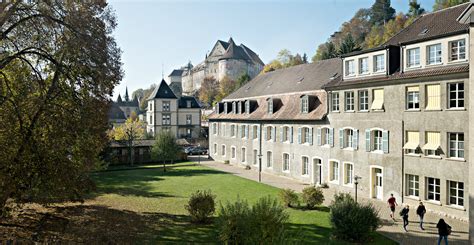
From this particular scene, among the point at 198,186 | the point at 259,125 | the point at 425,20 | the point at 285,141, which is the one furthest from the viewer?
the point at 259,125

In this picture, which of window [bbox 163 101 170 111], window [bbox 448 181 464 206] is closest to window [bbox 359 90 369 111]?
window [bbox 448 181 464 206]

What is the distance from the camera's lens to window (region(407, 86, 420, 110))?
21.9 m

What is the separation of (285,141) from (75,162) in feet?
71.9

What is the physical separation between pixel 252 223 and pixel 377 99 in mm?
16671

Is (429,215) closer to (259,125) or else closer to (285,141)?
(285,141)

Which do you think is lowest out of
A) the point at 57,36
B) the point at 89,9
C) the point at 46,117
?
the point at 46,117

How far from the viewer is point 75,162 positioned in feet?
55.1

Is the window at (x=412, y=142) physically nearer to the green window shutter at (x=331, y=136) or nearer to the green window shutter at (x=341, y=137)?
the green window shutter at (x=341, y=137)

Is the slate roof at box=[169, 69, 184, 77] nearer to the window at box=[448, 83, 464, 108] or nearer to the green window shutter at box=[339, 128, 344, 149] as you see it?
the green window shutter at box=[339, 128, 344, 149]

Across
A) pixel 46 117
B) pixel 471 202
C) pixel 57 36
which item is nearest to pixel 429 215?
pixel 471 202

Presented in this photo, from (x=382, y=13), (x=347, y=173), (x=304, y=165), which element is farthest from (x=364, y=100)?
(x=382, y=13)

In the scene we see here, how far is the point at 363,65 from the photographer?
26.1 m

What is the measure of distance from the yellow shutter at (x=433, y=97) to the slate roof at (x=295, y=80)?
34.0 ft

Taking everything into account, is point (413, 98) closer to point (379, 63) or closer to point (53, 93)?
point (379, 63)
